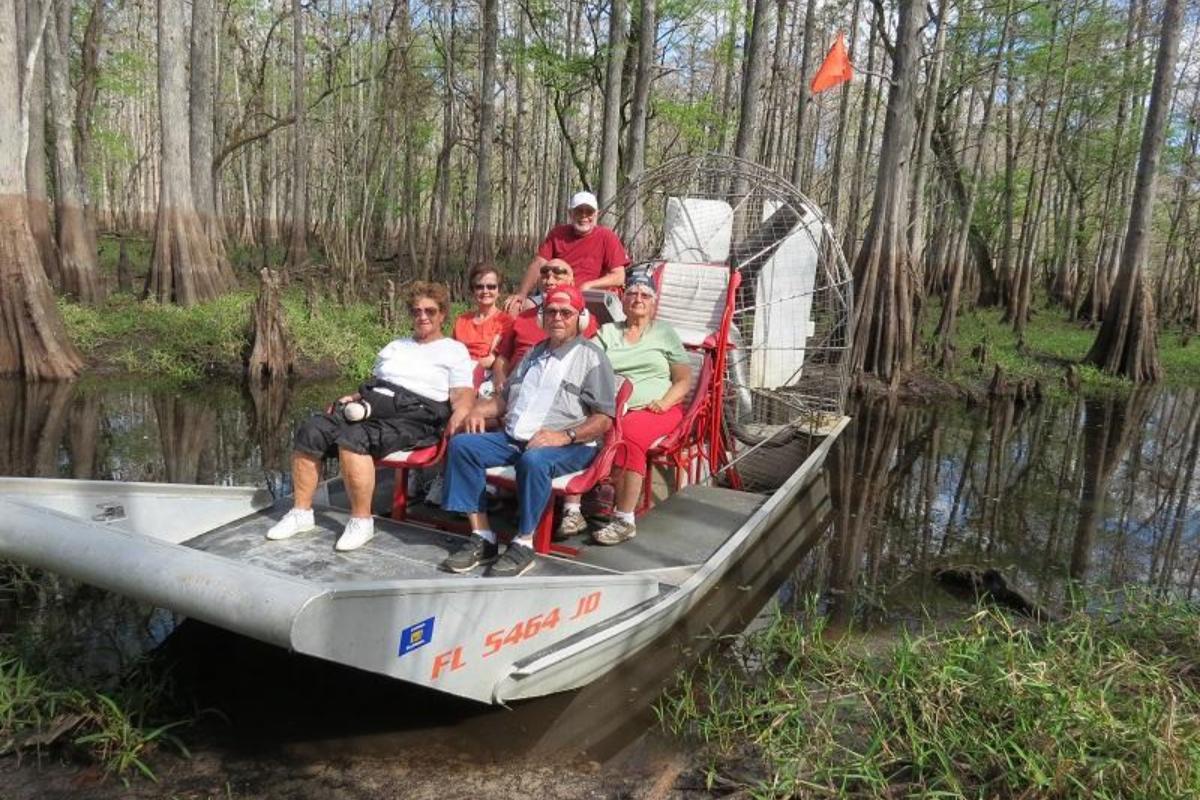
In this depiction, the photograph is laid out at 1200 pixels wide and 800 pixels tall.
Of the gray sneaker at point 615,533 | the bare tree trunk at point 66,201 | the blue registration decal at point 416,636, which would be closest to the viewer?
the blue registration decal at point 416,636

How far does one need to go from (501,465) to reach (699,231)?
169 inches

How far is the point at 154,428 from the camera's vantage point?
753 centimetres

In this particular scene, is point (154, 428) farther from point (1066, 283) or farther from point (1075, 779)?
point (1066, 283)

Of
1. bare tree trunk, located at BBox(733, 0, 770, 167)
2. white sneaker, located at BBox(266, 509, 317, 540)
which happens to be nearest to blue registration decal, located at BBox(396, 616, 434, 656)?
white sneaker, located at BBox(266, 509, 317, 540)

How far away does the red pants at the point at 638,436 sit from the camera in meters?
4.34

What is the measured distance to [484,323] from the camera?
5.24 meters

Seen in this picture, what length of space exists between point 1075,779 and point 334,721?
104 inches

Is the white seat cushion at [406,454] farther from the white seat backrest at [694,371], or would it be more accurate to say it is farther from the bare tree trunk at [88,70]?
the bare tree trunk at [88,70]

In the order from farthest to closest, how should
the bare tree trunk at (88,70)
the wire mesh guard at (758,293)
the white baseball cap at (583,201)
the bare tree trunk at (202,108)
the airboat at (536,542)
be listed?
the bare tree trunk at (88,70), the bare tree trunk at (202,108), the wire mesh guard at (758,293), the white baseball cap at (583,201), the airboat at (536,542)

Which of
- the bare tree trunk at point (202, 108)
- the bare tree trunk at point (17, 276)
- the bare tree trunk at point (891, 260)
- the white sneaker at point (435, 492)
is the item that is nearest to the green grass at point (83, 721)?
the white sneaker at point (435, 492)

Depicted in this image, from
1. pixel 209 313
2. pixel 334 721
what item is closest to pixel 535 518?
pixel 334 721

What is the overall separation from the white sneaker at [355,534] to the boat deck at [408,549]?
3cm

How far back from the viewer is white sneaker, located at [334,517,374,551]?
383 cm

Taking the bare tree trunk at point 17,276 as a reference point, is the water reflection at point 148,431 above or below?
below
